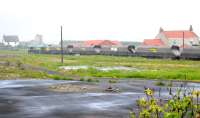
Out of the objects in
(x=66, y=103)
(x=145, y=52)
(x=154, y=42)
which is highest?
(x=154, y=42)

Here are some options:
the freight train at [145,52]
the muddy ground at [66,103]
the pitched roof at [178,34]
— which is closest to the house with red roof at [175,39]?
the pitched roof at [178,34]

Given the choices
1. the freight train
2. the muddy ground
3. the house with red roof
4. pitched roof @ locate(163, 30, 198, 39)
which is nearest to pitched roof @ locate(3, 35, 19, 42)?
the freight train

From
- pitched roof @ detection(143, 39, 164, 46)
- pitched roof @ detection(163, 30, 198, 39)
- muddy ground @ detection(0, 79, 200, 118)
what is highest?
pitched roof @ detection(163, 30, 198, 39)

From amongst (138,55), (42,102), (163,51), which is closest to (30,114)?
(42,102)

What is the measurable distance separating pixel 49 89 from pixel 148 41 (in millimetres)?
105850

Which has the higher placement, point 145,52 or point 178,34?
point 178,34

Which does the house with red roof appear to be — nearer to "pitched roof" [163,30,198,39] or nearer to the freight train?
"pitched roof" [163,30,198,39]

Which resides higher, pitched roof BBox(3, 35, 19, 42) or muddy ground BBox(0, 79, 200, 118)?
pitched roof BBox(3, 35, 19, 42)

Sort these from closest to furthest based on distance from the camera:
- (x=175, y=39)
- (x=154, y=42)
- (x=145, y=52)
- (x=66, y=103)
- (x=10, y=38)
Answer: (x=66, y=103) < (x=145, y=52) < (x=175, y=39) < (x=154, y=42) < (x=10, y=38)

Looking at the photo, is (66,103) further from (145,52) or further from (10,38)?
(10,38)

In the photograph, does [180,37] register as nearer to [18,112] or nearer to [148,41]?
[148,41]

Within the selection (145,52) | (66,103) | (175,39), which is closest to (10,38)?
(175,39)

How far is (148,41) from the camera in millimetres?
127312

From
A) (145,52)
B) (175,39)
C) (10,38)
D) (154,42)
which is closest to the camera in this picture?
(145,52)
